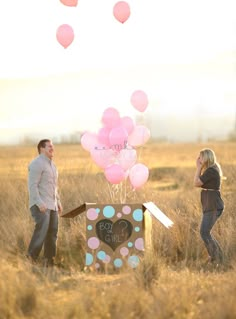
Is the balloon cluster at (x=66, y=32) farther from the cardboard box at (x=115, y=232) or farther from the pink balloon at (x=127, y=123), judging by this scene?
the cardboard box at (x=115, y=232)

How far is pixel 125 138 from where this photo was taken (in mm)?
9492

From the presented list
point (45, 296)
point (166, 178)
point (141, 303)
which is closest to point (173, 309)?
point (141, 303)

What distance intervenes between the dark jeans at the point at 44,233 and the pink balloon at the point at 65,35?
2200 mm

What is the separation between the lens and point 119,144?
947 centimetres

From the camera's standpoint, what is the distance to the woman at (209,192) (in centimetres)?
866

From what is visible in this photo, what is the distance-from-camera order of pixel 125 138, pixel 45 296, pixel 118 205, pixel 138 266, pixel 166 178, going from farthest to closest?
pixel 166 178 → pixel 125 138 → pixel 118 205 → pixel 138 266 → pixel 45 296

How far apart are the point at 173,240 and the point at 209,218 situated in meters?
0.94

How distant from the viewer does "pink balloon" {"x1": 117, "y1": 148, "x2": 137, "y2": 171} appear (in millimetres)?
9602

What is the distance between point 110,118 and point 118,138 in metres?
0.33

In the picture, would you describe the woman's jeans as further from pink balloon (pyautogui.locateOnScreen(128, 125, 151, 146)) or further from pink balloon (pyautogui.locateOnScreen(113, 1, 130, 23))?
pink balloon (pyautogui.locateOnScreen(113, 1, 130, 23))

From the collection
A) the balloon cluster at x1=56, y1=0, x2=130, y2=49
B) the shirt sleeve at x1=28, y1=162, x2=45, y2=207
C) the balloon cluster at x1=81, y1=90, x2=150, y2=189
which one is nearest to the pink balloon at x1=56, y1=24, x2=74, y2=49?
the balloon cluster at x1=56, y1=0, x2=130, y2=49

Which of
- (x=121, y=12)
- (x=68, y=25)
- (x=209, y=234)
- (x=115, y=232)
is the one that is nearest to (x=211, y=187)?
(x=209, y=234)

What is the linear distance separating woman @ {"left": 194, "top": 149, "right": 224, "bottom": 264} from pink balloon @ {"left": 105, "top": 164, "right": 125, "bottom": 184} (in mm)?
1118

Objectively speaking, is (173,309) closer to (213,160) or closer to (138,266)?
(138,266)
